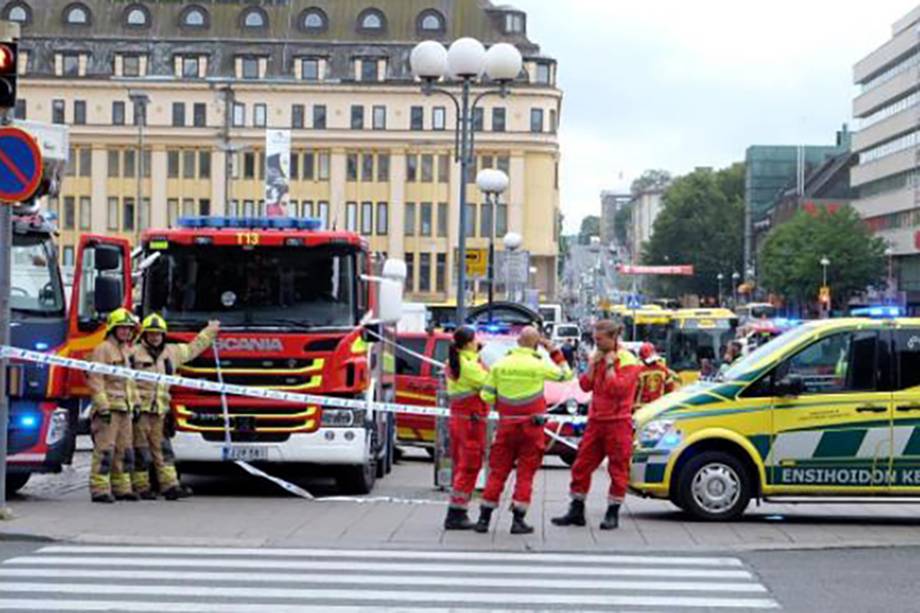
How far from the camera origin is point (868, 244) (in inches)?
4077

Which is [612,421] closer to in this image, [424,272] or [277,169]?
[277,169]

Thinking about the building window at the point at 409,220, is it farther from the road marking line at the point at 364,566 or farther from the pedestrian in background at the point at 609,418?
the road marking line at the point at 364,566

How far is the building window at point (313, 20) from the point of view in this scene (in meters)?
103

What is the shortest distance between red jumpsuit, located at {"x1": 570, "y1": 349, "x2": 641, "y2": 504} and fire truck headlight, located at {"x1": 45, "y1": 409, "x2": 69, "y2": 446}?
536 centimetres

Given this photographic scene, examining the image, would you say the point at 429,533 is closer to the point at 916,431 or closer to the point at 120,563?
the point at 120,563

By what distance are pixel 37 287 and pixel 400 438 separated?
30.5 ft

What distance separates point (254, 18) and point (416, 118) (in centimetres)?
1144

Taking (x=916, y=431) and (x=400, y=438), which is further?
(x=400, y=438)

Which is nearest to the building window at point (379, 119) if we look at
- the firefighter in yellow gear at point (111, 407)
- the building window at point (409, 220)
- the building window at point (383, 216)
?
the building window at point (383, 216)

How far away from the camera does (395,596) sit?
1109 cm

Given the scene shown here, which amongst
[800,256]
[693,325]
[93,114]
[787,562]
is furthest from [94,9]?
[787,562]

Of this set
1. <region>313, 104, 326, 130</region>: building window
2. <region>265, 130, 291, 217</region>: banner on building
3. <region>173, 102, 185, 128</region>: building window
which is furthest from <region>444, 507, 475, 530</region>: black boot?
<region>313, 104, 326, 130</region>: building window

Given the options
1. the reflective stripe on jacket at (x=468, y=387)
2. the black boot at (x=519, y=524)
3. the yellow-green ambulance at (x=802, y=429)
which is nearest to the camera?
the black boot at (x=519, y=524)

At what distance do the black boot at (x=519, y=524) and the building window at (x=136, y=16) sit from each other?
91.1 m
